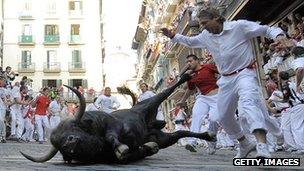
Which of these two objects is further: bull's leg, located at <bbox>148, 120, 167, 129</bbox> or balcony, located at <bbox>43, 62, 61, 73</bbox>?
balcony, located at <bbox>43, 62, 61, 73</bbox>

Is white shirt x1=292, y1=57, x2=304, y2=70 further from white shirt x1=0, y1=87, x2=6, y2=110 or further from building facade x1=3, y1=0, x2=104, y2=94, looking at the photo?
building facade x1=3, y1=0, x2=104, y2=94

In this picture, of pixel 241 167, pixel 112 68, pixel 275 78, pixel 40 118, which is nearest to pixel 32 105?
pixel 40 118

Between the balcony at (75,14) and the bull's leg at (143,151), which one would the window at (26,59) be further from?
the bull's leg at (143,151)

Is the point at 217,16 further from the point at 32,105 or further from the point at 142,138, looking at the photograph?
the point at 32,105

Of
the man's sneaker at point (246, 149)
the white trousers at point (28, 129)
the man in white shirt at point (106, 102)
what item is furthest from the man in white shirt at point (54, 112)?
the man's sneaker at point (246, 149)

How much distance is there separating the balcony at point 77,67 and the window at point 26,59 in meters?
4.83

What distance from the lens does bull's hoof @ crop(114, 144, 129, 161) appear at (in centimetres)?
533

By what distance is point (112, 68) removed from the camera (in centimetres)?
7012

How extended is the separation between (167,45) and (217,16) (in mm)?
36721

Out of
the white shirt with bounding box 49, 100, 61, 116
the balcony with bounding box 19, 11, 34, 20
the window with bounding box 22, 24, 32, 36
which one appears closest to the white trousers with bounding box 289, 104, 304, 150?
the white shirt with bounding box 49, 100, 61, 116

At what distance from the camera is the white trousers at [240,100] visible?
6145 mm

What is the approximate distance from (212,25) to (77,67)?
5542 centimetres

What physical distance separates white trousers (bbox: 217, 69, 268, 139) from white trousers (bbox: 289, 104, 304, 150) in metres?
3.38

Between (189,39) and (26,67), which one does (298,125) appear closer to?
(189,39)
